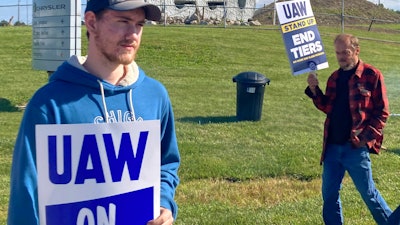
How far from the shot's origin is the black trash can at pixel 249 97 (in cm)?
1336

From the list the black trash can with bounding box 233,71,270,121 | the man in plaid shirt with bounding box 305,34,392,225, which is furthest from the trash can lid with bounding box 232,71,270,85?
the man in plaid shirt with bounding box 305,34,392,225

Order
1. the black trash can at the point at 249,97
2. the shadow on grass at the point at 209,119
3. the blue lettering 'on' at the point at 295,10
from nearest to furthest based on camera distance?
the blue lettering 'on' at the point at 295,10, the shadow on grass at the point at 209,119, the black trash can at the point at 249,97

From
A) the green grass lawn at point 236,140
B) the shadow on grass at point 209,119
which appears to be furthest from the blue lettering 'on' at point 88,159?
the shadow on grass at point 209,119

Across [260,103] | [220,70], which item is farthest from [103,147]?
[220,70]

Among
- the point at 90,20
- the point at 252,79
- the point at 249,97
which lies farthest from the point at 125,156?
the point at 252,79

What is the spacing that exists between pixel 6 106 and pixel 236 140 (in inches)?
267

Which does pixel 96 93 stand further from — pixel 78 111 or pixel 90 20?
pixel 90 20

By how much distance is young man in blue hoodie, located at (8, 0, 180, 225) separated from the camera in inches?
98.9

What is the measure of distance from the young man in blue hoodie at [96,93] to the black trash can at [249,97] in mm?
10498

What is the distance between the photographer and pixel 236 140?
11.2m

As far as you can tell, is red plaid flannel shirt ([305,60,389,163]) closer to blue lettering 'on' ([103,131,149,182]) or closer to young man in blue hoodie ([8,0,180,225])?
young man in blue hoodie ([8,0,180,225])

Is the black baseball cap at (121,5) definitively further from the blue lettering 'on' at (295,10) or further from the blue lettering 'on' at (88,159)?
the blue lettering 'on' at (295,10)

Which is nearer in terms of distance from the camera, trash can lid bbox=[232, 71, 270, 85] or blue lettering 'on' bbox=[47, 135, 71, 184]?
blue lettering 'on' bbox=[47, 135, 71, 184]

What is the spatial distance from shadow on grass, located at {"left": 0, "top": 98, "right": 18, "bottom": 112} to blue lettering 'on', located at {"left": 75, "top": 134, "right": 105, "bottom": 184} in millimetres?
13103
